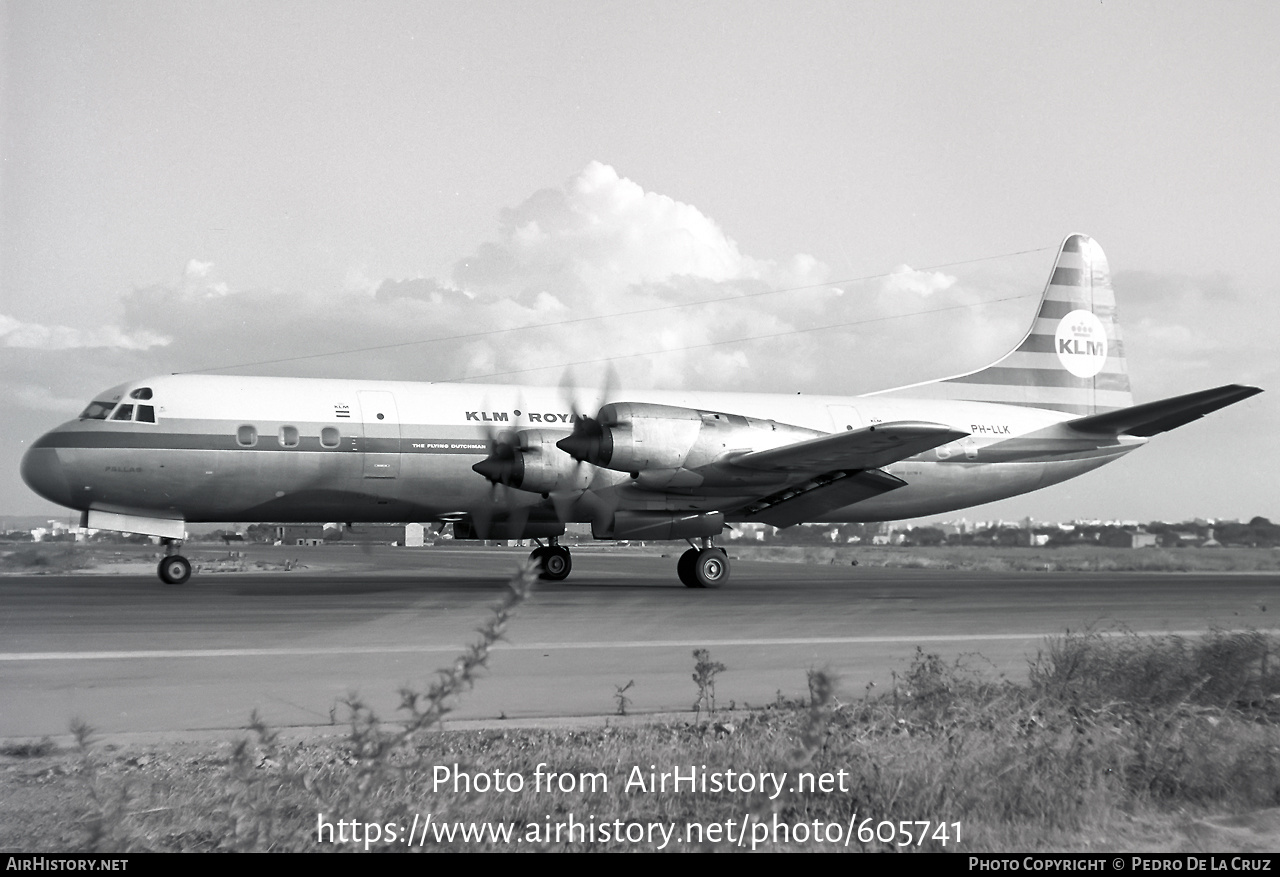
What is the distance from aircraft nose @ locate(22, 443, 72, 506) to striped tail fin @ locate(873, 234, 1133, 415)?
2076 centimetres

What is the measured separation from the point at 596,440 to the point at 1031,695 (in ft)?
38.5

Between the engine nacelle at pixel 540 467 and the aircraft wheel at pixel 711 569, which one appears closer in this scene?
the engine nacelle at pixel 540 467

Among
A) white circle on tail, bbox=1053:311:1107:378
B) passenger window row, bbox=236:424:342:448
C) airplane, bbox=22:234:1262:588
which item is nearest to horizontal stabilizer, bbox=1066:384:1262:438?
airplane, bbox=22:234:1262:588

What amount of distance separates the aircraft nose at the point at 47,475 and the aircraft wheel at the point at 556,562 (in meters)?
9.16

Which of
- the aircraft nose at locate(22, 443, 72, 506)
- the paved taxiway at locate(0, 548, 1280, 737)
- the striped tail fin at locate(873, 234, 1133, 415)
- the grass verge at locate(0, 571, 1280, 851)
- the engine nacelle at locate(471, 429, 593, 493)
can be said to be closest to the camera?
the grass verge at locate(0, 571, 1280, 851)

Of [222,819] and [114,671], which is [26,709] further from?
[222,819]

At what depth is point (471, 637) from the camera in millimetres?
11086

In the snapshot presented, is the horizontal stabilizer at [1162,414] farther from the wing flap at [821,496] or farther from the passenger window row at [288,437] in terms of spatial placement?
the passenger window row at [288,437]

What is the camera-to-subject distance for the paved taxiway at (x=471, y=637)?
7.48 meters

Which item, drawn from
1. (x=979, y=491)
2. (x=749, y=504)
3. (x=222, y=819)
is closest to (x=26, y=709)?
(x=222, y=819)

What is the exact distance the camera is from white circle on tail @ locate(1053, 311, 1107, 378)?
1128 inches

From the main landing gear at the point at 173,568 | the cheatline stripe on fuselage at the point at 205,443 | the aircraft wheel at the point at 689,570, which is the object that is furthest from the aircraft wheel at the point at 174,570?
the aircraft wheel at the point at 689,570

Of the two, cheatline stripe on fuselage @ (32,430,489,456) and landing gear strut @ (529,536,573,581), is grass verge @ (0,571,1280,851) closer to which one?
cheatline stripe on fuselage @ (32,430,489,456)

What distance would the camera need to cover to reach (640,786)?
16.2 feet
